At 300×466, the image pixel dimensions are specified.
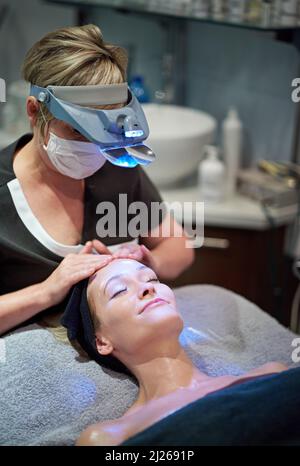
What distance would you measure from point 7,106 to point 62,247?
1217 mm

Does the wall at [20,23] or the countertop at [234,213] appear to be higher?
the wall at [20,23]

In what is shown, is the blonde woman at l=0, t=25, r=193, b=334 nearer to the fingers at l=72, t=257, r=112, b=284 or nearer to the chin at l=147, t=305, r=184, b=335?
the fingers at l=72, t=257, r=112, b=284

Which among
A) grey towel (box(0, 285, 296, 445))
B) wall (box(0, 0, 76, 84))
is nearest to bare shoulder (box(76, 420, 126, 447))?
grey towel (box(0, 285, 296, 445))

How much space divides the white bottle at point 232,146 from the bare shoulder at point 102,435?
133 cm

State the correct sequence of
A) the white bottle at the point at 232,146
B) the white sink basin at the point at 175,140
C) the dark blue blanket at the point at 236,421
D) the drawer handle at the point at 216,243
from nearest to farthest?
the dark blue blanket at the point at 236,421 → the white sink basin at the point at 175,140 → the drawer handle at the point at 216,243 → the white bottle at the point at 232,146

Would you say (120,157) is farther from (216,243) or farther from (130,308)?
→ (216,243)

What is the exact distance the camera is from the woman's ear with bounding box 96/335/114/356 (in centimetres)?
130

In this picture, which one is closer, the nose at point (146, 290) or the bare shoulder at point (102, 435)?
the bare shoulder at point (102, 435)

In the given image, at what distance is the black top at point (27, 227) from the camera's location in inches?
54.9

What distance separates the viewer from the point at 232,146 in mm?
2363
